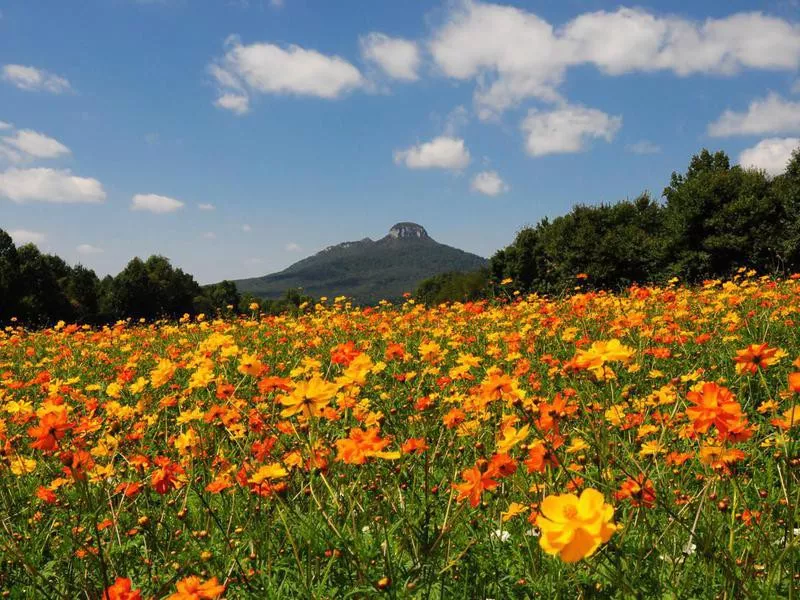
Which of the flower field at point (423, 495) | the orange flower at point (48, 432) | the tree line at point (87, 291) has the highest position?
the tree line at point (87, 291)

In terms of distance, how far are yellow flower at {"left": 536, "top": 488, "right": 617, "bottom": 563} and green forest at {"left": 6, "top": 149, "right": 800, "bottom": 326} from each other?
751 cm

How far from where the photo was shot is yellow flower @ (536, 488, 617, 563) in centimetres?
77

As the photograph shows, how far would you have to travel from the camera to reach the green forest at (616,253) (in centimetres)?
2402

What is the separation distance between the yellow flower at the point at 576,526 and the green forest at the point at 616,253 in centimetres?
751

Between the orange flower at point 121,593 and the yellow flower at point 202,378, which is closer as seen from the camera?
the orange flower at point 121,593

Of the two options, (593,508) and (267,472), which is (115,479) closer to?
(267,472)

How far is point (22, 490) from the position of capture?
2850 mm

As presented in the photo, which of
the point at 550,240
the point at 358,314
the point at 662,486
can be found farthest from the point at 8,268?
the point at 662,486

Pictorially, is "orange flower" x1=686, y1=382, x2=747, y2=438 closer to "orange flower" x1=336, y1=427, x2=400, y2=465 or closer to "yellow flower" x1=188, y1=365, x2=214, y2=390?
"orange flower" x1=336, y1=427, x2=400, y2=465

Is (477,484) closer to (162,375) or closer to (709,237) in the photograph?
(162,375)

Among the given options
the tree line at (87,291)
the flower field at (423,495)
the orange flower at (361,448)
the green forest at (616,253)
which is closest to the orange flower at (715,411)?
the flower field at (423,495)

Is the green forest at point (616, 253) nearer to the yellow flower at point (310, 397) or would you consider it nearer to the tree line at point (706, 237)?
the tree line at point (706, 237)

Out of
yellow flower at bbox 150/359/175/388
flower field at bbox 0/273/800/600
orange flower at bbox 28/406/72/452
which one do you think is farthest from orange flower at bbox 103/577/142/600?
yellow flower at bbox 150/359/175/388

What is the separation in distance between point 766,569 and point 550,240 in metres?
34.4
